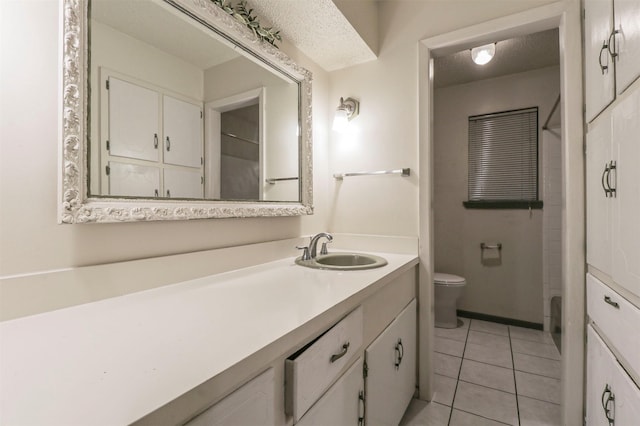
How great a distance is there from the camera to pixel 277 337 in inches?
24.4

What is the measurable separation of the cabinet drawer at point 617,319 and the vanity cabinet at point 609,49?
2.22 feet

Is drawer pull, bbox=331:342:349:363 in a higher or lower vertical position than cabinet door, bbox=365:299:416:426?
higher

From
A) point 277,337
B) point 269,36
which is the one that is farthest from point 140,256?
point 269,36

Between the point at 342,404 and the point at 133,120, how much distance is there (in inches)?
43.5

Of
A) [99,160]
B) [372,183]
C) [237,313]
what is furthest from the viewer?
[372,183]

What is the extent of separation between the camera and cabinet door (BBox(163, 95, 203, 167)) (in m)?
1.06

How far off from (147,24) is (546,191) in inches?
123

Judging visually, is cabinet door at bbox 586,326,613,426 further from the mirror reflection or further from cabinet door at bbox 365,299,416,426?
the mirror reflection

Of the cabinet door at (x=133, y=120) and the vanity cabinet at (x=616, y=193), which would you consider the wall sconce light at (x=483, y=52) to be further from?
the cabinet door at (x=133, y=120)

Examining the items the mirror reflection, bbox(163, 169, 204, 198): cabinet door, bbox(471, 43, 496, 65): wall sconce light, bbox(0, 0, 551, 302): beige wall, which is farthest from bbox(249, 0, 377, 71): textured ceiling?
bbox(163, 169, 204, 198): cabinet door

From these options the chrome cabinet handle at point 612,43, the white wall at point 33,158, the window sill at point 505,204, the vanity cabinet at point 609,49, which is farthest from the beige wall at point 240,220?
the window sill at point 505,204

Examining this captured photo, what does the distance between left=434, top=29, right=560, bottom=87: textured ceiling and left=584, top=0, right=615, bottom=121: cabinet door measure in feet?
3.23

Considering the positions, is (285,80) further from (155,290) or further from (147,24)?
(155,290)

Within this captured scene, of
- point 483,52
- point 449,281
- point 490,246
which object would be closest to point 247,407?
point 483,52
